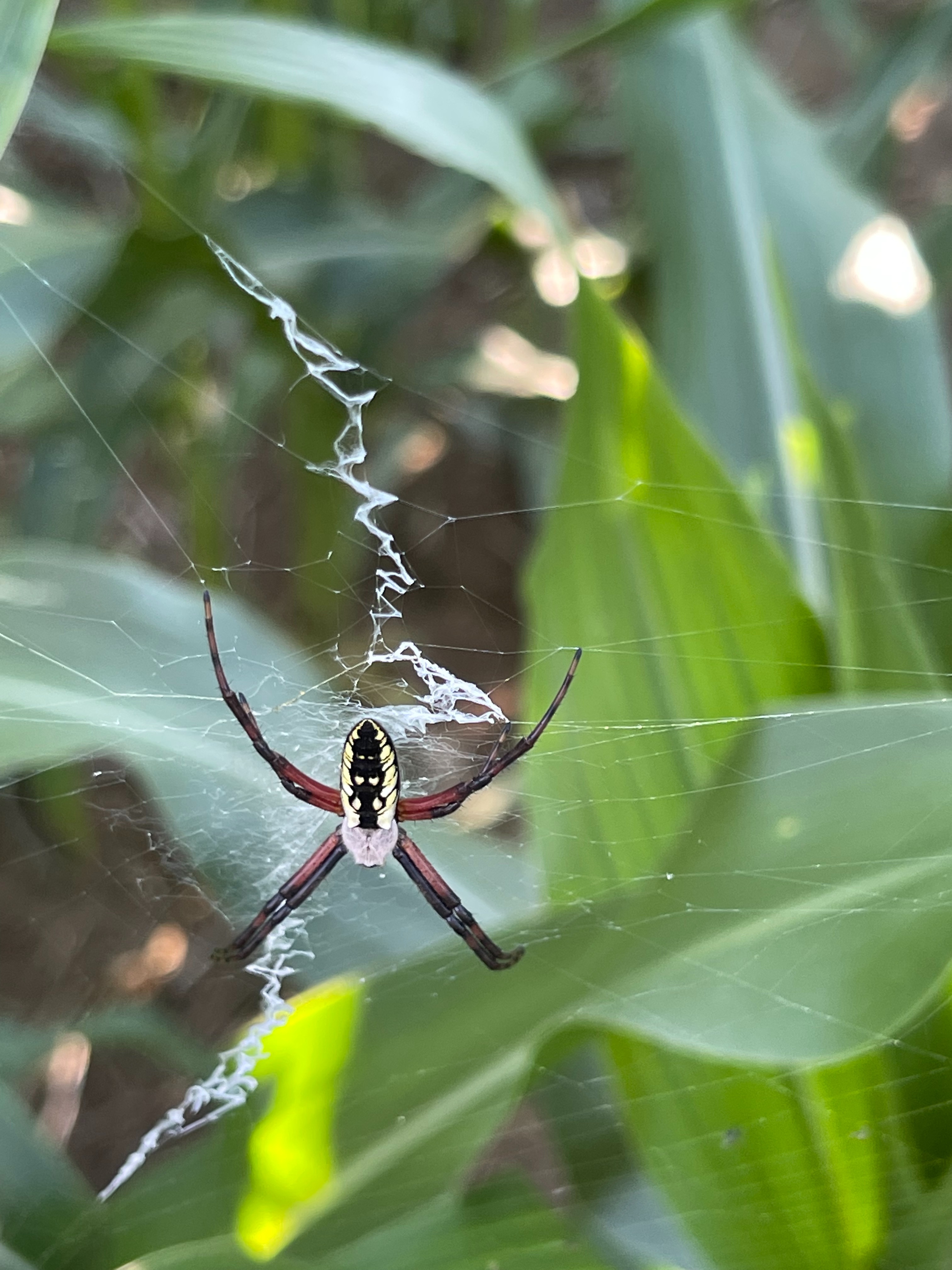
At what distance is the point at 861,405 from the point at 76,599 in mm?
1257

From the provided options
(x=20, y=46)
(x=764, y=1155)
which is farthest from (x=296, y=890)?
(x=20, y=46)

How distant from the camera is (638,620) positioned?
3.73 feet

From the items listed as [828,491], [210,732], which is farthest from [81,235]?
[828,491]

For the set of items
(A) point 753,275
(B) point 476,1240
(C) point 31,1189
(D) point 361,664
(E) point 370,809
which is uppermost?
(A) point 753,275

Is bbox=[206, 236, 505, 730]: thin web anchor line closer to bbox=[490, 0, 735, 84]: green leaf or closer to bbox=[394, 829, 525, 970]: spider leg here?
bbox=[394, 829, 525, 970]: spider leg

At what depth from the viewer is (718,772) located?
0.90 metres

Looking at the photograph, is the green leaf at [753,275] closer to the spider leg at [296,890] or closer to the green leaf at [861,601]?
the green leaf at [861,601]

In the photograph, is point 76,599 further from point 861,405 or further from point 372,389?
point 861,405

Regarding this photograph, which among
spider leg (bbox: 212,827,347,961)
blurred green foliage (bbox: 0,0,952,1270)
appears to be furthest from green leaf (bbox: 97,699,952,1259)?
spider leg (bbox: 212,827,347,961)

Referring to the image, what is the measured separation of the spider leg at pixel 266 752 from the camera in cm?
106

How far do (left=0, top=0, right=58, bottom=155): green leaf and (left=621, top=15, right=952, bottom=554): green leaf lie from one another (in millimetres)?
1086

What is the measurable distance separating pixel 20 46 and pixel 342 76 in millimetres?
537

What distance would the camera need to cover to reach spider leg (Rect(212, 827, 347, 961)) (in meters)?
1.42

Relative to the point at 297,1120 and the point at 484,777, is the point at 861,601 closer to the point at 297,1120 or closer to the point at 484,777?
the point at 484,777
